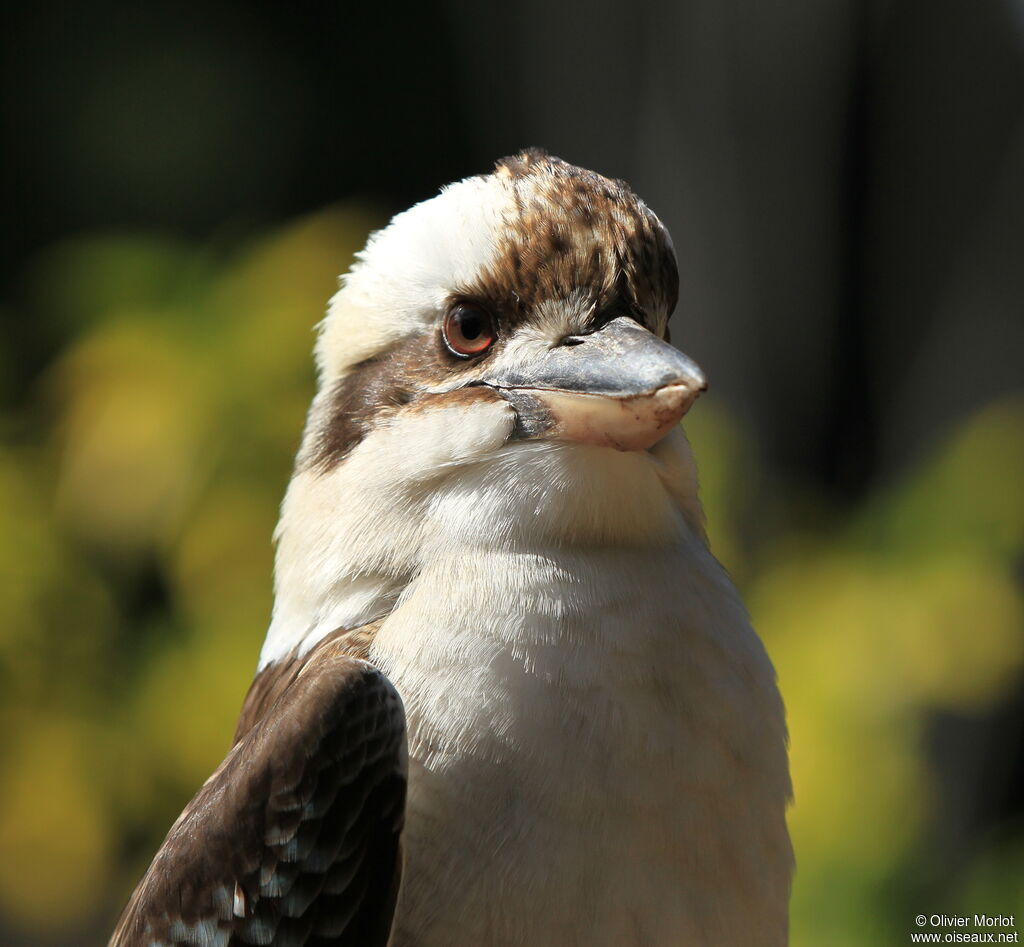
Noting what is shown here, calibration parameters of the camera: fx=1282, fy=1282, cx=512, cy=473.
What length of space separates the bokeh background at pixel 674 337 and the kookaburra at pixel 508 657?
6.16 feet

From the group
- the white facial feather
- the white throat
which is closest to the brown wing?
the white throat

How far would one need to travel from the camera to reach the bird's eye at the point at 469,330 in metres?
1.87

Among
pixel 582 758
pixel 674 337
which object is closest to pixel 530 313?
pixel 582 758

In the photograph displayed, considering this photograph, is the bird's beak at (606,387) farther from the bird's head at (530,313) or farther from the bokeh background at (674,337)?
the bokeh background at (674,337)

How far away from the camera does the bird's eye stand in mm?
1874

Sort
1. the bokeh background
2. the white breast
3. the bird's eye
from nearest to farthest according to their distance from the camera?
the white breast
the bird's eye
the bokeh background

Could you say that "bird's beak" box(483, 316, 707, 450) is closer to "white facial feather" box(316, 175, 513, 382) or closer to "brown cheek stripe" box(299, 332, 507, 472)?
"brown cheek stripe" box(299, 332, 507, 472)

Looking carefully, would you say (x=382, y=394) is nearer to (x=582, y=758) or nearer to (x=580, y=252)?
(x=580, y=252)

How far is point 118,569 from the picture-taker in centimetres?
392

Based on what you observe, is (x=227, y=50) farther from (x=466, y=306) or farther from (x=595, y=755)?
(x=595, y=755)

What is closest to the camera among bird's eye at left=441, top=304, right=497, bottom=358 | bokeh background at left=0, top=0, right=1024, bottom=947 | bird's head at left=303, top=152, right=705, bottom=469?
bird's head at left=303, top=152, right=705, bottom=469

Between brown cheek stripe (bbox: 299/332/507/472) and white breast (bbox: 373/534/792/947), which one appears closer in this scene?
white breast (bbox: 373/534/792/947)

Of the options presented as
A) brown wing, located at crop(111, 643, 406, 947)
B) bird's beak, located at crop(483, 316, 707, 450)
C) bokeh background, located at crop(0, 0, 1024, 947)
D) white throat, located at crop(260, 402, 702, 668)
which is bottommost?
bokeh background, located at crop(0, 0, 1024, 947)

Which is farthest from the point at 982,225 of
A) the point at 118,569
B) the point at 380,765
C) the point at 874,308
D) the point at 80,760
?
the point at 380,765
